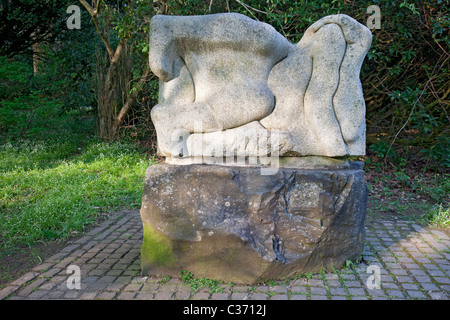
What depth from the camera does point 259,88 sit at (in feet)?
10.3

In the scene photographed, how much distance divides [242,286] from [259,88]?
158 cm

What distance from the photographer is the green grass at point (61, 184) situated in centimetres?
423

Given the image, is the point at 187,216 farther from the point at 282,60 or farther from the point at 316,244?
the point at 282,60

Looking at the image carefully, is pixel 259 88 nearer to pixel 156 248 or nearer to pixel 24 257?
pixel 156 248

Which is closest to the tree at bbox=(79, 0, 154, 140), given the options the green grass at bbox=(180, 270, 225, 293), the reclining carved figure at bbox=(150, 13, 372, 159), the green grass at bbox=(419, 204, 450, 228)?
the reclining carved figure at bbox=(150, 13, 372, 159)

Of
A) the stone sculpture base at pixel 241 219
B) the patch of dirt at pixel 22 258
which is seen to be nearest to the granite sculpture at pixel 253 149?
the stone sculpture base at pixel 241 219

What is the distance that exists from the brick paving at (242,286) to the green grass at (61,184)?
69cm

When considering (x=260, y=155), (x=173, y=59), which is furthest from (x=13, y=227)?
(x=260, y=155)

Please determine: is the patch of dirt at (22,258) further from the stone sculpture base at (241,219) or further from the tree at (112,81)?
the tree at (112,81)

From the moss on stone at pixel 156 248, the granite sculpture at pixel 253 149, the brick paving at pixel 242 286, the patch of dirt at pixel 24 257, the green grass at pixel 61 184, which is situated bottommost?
the green grass at pixel 61 184

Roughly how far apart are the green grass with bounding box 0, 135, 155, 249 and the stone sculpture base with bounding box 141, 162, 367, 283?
1.56m

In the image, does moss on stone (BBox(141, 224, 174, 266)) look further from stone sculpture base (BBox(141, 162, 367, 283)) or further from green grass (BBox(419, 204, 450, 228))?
green grass (BBox(419, 204, 450, 228))

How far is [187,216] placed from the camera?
3.03 metres

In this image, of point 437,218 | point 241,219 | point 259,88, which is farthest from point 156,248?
point 437,218
